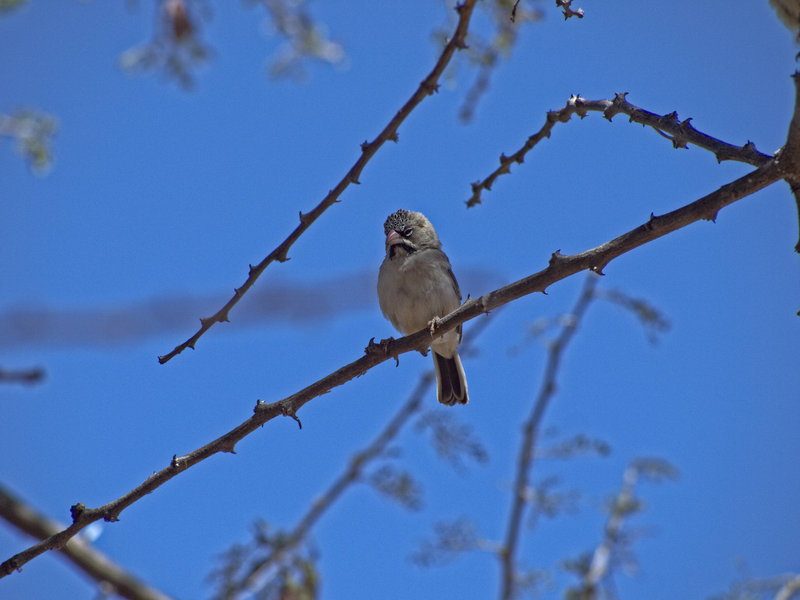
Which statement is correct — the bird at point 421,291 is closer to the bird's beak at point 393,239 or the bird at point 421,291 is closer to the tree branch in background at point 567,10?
the bird's beak at point 393,239

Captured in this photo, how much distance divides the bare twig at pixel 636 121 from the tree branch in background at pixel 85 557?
3543 mm

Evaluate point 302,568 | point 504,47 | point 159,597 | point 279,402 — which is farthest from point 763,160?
point 159,597

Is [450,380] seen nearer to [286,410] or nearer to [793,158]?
[286,410]

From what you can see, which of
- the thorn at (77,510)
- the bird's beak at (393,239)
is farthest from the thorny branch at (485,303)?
the bird's beak at (393,239)

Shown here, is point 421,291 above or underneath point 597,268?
above

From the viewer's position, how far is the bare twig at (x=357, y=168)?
2.90m

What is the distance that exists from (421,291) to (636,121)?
11.1ft

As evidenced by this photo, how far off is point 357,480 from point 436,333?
2.66 meters

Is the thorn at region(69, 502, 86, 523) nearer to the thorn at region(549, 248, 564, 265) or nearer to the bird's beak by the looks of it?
the thorn at region(549, 248, 564, 265)

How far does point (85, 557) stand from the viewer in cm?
537

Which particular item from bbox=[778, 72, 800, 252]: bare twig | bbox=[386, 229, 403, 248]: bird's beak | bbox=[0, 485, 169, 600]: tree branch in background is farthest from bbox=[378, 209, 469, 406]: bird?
bbox=[778, 72, 800, 252]: bare twig

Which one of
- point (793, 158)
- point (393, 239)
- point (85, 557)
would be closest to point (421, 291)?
A: point (393, 239)

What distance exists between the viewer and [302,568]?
15.6 ft

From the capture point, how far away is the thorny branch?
2717 millimetres
